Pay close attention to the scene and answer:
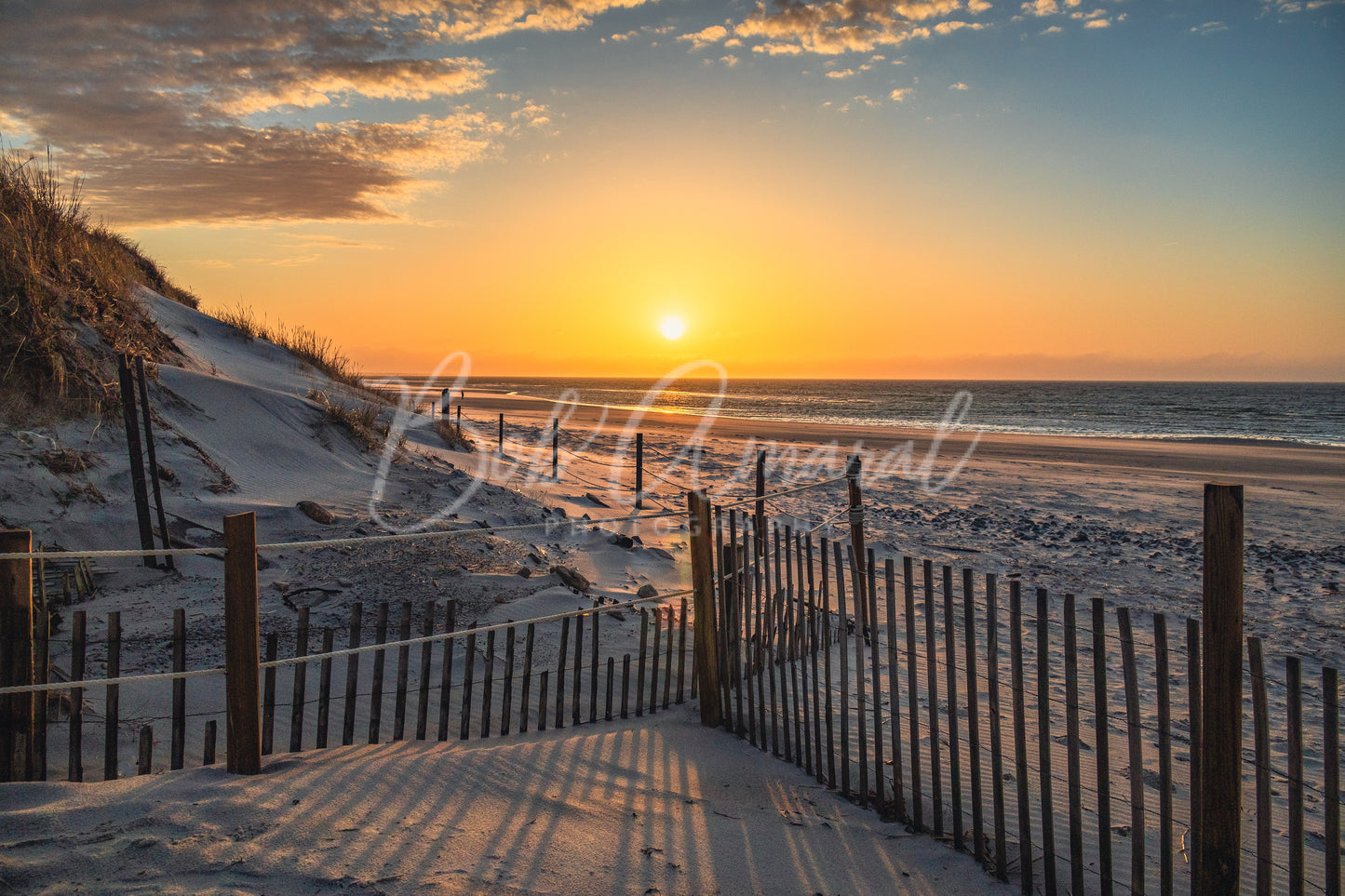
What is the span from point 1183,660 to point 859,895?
481cm

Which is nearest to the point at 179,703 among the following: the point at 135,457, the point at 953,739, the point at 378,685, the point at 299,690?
the point at 299,690

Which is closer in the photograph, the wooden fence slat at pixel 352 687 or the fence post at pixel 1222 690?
the fence post at pixel 1222 690

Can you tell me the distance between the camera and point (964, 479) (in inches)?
677

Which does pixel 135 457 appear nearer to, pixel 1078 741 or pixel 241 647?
pixel 241 647

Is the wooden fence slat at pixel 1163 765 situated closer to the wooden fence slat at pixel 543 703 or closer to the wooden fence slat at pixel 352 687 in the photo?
the wooden fence slat at pixel 543 703

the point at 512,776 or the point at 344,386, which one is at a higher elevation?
the point at 344,386

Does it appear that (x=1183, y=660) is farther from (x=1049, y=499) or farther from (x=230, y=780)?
(x=1049, y=499)

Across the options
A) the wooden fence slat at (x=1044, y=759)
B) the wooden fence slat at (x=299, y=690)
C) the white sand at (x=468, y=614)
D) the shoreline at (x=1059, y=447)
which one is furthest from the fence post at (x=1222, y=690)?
the shoreline at (x=1059, y=447)

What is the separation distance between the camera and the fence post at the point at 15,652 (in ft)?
10.2

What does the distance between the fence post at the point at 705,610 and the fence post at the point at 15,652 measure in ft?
10.7

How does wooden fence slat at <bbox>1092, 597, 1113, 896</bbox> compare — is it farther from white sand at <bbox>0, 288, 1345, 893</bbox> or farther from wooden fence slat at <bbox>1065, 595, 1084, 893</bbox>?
white sand at <bbox>0, 288, 1345, 893</bbox>

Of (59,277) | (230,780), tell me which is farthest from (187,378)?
(230,780)

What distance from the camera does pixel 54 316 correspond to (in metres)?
7.76

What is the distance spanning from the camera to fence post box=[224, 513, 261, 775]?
312 centimetres
